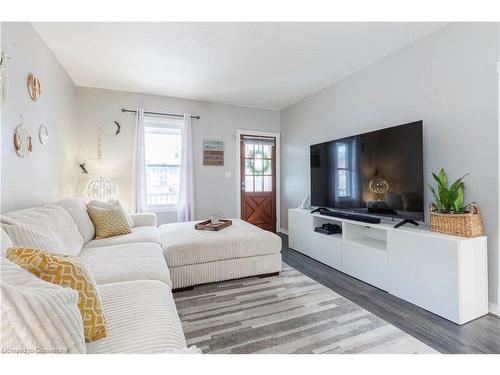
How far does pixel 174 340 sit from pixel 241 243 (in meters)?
1.45

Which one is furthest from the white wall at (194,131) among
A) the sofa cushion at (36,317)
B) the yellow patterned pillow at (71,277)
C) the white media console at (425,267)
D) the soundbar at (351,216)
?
the sofa cushion at (36,317)

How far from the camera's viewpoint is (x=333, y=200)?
9.72 ft

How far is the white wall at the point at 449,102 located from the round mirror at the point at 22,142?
333cm

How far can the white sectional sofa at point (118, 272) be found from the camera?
85 centimetres

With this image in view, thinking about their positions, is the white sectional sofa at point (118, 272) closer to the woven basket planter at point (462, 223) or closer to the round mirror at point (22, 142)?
the round mirror at point (22, 142)

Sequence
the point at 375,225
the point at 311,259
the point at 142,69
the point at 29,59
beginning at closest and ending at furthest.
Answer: the point at 29,59, the point at 375,225, the point at 142,69, the point at 311,259

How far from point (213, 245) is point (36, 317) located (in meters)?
1.65

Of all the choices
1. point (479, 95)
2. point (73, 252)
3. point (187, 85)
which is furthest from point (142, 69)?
point (479, 95)

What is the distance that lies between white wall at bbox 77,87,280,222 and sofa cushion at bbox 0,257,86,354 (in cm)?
321

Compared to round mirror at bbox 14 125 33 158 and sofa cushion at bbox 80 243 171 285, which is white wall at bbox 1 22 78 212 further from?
sofa cushion at bbox 80 243 171 285

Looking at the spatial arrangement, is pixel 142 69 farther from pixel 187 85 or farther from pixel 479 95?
pixel 479 95

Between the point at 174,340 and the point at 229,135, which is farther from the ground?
the point at 229,135

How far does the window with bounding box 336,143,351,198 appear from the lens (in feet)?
8.98

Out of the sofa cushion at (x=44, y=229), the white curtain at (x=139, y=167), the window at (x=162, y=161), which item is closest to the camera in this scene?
the sofa cushion at (x=44, y=229)
